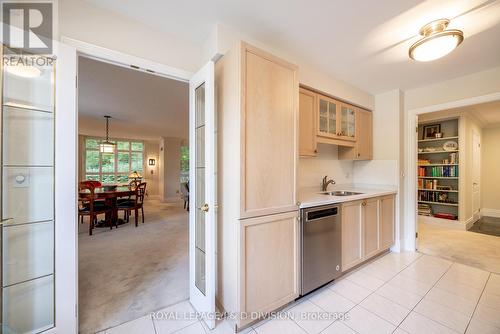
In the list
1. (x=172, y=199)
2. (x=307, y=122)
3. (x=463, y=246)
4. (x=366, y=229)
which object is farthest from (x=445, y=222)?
(x=172, y=199)

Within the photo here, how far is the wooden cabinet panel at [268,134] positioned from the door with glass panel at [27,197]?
54.3 inches

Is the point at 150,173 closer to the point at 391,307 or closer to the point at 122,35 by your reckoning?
the point at 122,35

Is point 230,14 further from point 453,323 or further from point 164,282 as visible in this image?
point 453,323

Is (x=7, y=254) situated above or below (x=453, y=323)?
above

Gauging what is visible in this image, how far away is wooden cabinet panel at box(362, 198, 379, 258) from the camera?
8.38 ft

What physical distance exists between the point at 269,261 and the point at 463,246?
3694mm

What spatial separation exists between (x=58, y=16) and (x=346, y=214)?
3.06 meters

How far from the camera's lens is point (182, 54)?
1908 millimetres

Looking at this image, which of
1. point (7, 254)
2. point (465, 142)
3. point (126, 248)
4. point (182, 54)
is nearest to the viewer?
point (7, 254)

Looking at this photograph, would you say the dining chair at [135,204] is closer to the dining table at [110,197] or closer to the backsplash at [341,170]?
the dining table at [110,197]

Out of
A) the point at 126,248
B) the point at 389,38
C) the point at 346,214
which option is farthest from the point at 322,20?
the point at 126,248

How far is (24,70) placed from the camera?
4.46 feet

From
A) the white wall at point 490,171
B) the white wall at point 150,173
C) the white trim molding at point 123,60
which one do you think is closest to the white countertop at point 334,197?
the white trim molding at point 123,60

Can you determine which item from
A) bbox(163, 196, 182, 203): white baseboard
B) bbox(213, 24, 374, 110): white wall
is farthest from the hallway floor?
bbox(163, 196, 182, 203): white baseboard
